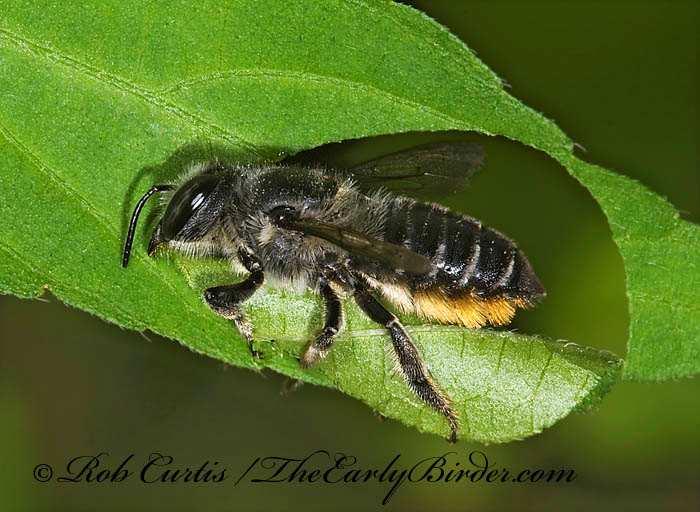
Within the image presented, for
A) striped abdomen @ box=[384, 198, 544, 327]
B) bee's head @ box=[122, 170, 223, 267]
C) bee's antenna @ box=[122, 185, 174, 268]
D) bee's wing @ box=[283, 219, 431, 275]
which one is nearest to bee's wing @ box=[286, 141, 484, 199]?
striped abdomen @ box=[384, 198, 544, 327]

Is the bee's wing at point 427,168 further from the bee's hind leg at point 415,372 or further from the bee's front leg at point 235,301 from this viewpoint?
the bee's front leg at point 235,301

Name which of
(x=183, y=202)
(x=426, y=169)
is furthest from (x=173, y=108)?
(x=426, y=169)

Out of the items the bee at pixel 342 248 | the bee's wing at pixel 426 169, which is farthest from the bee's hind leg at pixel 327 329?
the bee's wing at pixel 426 169

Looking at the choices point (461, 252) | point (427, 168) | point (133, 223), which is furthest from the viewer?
point (427, 168)

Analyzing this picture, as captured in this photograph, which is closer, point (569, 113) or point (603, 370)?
point (603, 370)

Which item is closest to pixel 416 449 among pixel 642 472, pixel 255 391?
pixel 255 391

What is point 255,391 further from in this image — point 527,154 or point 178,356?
point 527,154

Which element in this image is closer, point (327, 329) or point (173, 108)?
point (173, 108)

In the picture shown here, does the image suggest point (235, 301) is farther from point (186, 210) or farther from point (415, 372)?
point (415, 372)
